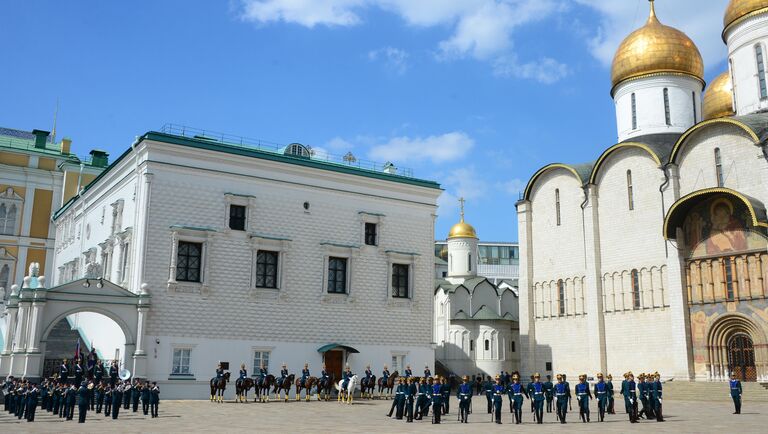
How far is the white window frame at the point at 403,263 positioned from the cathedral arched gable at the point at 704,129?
11814 millimetres

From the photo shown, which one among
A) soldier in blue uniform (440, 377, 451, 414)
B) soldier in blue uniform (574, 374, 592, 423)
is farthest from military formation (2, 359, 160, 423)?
soldier in blue uniform (574, 374, 592, 423)

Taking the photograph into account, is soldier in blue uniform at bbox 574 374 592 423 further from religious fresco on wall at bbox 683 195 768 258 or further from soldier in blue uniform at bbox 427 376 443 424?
religious fresco on wall at bbox 683 195 768 258

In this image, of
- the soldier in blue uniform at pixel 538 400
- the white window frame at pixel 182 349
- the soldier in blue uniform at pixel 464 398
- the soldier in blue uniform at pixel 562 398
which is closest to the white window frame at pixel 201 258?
the white window frame at pixel 182 349

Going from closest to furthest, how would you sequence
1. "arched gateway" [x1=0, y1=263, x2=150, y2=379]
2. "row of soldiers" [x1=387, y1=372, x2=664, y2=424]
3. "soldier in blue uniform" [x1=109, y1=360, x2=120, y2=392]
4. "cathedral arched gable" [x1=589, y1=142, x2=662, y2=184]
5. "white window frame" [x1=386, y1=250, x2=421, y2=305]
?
1. "row of soldiers" [x1=387, y1=372, x2=664, y2=424]
2. "soldier in blue uniform" [x1=109, y1=360, x2=120, y2=392]
3. "arched gateway" [x1=0, y1=263, x2=150, y2=379]
4. "white window frame" [x1=386, y1=250, x2=421, y2=305]
5. "cathedral arched gable" [x1=589, y1=142, x2=662, y2=184]

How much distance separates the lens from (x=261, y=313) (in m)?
26.3

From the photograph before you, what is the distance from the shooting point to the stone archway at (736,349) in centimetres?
2600

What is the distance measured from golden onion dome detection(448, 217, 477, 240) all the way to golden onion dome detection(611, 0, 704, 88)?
57.8 ft

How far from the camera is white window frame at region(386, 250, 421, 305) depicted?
1155 inches

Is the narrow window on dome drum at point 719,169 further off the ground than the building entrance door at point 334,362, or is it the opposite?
the narrow window on dome drum at point 719,169

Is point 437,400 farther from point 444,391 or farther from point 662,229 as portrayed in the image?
point 662,229

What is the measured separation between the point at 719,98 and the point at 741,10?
206 inches

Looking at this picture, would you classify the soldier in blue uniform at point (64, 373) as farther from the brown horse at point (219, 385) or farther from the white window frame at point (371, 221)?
the white window frame at point (371, 221)

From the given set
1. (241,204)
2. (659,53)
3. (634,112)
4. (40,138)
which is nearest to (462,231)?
(634,112)

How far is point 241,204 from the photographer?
26641 millimetres
